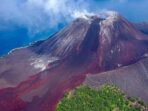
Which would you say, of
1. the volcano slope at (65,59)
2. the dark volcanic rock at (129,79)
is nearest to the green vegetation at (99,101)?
the dark volcanic rock at (129,79)

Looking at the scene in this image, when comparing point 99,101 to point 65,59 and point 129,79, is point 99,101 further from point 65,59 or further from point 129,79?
point 65,59

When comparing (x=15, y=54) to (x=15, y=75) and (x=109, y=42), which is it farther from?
(x=109, y=42)

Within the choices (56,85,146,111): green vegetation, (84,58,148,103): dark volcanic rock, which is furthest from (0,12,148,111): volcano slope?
(84,58,148,103): dark volcanic rock

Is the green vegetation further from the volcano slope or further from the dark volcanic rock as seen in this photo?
the volcano slope

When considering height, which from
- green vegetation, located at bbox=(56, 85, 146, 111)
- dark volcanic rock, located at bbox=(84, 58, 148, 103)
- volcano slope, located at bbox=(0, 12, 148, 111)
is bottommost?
green vegetation, located at bbox=(56, 85, 146, 111)

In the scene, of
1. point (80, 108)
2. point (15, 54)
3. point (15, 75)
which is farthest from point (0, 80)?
point (80, 108)

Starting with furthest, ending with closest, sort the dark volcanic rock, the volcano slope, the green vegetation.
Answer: the volcano slope → the dark volcanic rock → the green vegetation
